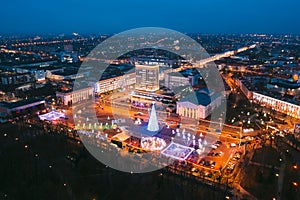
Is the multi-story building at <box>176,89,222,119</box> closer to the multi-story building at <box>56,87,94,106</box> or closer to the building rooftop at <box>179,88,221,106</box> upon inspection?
the building rooftop at <box>179,88,221,106</box>

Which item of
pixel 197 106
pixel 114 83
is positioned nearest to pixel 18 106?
pixel 114 83

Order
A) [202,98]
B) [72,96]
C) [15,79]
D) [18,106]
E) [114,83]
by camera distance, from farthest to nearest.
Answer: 1. [15,79]
2. [114,83]
3. [72,96]
4. [202,98]
5. [18,106]

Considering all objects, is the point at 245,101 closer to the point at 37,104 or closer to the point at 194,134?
the point at 194,134

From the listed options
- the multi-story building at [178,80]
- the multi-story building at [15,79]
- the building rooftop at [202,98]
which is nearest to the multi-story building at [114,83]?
the multi-story building at [178,80]

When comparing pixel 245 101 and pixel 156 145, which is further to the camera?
pixel 245 101

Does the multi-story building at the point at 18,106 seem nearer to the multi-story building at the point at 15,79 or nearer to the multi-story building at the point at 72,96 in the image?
the multi-story building at the point at 72,96

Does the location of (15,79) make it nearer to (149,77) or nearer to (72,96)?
(72,96)

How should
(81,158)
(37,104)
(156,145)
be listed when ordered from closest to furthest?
1. (81,158)
2. (156,145)
3. (37,104)

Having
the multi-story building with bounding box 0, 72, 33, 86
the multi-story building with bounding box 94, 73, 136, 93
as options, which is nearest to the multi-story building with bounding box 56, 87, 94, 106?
the multi-story building with bounding box 94, 73, 136, 93

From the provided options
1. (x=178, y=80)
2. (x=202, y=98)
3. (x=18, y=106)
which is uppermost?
(x=178, y=80)

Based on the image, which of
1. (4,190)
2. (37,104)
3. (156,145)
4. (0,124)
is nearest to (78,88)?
(37,104)

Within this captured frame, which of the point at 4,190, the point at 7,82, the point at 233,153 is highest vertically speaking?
the point at 7,82
